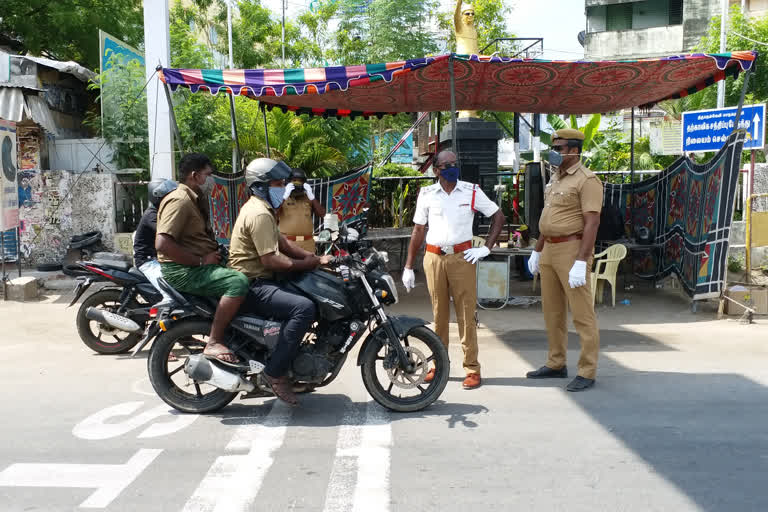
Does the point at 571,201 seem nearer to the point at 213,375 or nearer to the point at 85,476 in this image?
the point at 213,375

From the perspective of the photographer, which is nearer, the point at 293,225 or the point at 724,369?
the point at 724,369

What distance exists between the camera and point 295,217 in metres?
8.02

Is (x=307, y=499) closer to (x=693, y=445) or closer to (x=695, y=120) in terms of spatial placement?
(x=693, y=445)

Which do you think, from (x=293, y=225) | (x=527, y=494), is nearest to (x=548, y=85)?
(x=293, y=225)

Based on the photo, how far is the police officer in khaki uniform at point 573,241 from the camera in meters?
5.55

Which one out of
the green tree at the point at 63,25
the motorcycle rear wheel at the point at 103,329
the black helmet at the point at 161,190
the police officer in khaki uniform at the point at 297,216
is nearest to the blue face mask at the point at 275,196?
the black helmet at the point at 161,190

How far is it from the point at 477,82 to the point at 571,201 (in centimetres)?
377

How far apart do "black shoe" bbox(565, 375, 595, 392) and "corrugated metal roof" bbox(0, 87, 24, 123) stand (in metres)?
10.9

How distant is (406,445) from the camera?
4.40 meters

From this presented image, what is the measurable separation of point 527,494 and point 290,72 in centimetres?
557

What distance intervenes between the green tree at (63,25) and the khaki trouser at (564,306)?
17.8 meters

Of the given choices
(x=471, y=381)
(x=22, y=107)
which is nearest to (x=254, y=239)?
(x=471, y=381)

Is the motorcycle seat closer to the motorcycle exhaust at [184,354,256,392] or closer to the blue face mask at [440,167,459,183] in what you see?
the motorcycle exhaust at [184,354,256,392]

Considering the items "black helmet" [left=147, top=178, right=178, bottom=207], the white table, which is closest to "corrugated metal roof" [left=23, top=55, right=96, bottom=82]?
"black helmet" [left=147, top=178, right=178, bottom=207]
